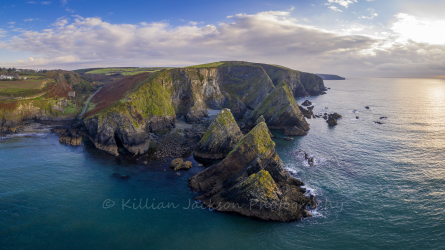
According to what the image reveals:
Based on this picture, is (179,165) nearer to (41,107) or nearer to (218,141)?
(218,141)

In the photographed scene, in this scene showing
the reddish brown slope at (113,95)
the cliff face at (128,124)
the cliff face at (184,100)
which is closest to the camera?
the cliff face at (128,124)

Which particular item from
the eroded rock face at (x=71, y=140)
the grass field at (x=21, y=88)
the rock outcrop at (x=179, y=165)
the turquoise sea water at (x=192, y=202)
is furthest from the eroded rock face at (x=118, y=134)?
the grass field at (x=21, y=88)

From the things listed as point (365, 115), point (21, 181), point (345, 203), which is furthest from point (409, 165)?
point (21, 181)

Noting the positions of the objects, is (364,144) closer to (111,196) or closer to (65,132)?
(111,196)

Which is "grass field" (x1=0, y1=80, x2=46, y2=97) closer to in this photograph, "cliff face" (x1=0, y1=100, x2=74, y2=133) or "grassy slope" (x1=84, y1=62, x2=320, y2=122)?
"cliff face" (x1=0, y1=100, x2=74, y2=133)

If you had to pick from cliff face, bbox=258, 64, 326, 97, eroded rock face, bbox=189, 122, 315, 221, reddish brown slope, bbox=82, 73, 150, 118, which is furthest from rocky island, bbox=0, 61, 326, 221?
cliff face, bbox=258, 64, 326, 97

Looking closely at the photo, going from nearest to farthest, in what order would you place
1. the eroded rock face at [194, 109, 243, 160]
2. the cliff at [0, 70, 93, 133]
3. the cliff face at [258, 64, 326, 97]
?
the eroded rock face at [194, 109, 243, 160], the cliff at [0, 70, 93, 133], the cliff face at [258, 64, 326, 97]

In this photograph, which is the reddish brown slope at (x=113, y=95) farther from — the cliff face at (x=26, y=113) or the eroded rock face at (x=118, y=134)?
the cliff face at (x=26, y=113)
